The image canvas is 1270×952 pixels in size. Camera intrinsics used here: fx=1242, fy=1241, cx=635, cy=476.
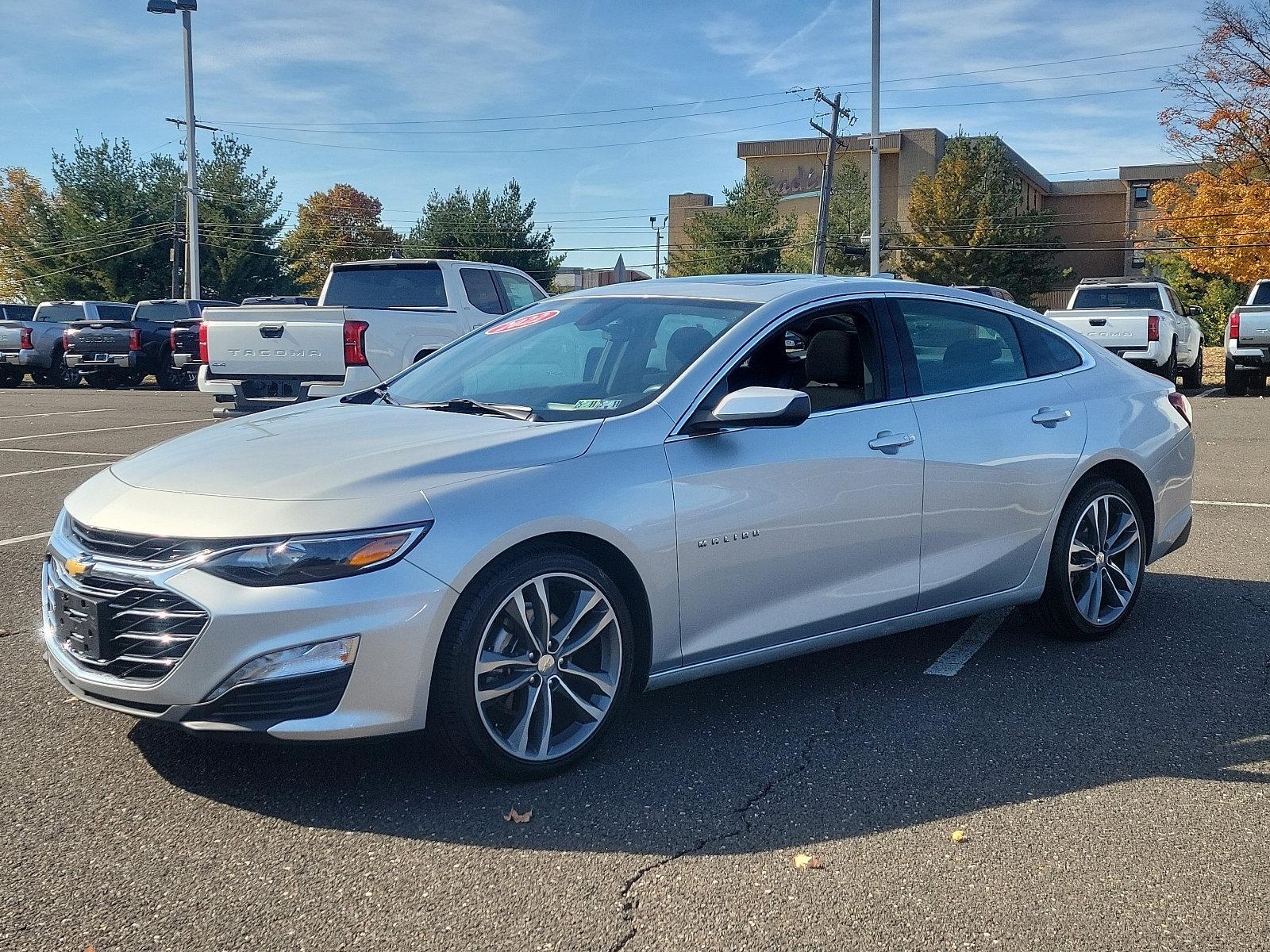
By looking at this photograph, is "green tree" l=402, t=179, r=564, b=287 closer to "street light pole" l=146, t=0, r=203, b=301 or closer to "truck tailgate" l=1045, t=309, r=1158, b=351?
"street light pole" l=146, t=0, r=203, b=301

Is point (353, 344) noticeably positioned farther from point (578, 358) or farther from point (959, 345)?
point (959, 345)

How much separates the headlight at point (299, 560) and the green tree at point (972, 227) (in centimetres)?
6123

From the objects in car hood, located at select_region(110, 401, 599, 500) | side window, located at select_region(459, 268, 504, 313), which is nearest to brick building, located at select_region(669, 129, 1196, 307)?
side window, located at select_region(459, 268, 504, 313)

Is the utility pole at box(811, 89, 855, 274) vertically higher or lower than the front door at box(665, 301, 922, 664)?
higher

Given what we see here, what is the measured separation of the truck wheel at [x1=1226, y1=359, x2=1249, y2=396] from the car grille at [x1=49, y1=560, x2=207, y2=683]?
70.6ft

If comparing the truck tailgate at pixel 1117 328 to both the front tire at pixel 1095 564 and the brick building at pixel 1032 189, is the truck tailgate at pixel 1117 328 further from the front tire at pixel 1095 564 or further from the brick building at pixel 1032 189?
the brick building at pixel 1032 189

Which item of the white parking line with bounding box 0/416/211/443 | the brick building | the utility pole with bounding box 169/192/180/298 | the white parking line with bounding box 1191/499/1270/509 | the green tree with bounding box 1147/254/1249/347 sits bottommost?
the white parking line with bounding box 1191/499/1270/509

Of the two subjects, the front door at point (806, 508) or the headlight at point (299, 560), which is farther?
the front door at point (806, 508)

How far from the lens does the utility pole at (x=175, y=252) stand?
5406 centimetres

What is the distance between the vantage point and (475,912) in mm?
2992

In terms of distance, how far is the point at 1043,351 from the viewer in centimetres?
546

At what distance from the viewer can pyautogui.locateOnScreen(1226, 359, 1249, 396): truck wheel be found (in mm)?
21656

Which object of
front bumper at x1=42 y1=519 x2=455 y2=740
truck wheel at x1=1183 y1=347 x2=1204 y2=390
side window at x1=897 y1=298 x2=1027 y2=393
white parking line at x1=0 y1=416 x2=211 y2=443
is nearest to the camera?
front bumper at x1=42 y1=519 x2=455 y2=740

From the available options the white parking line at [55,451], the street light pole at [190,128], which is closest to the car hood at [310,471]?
the white parking line at [55,451]
